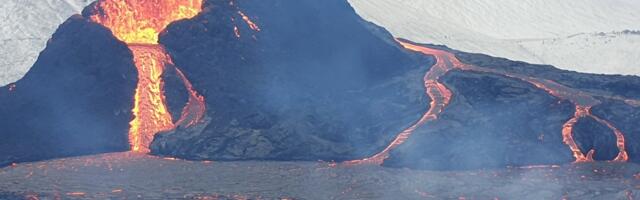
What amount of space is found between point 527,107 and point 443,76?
6.65 metres

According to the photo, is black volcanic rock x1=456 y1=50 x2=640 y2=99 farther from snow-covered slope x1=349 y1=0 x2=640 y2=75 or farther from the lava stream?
snow-covered slope x1=349 y1=0 x2=640 y2=75

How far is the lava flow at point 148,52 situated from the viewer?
226 ft

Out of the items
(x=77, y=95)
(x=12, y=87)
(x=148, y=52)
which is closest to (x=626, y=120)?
(x=148, y=52)

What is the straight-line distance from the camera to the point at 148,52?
70875 millimetres

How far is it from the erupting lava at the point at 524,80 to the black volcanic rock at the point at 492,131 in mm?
629

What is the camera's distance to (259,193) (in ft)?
168

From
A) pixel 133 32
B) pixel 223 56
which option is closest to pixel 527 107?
pixel 223 56

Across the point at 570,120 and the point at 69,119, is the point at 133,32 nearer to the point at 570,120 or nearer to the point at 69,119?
the point at 69,119

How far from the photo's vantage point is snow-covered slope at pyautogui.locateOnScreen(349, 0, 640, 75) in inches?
5753

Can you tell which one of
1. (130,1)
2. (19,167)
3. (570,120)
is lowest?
(19,167)

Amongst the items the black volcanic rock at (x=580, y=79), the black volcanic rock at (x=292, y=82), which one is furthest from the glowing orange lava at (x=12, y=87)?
the black volcanic rock at (x=580, y=79)

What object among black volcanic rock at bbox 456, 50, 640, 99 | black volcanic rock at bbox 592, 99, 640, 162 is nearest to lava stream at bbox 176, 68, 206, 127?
black volcanic rock at bbox 456, 50, 640, 99

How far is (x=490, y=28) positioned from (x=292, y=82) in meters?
112

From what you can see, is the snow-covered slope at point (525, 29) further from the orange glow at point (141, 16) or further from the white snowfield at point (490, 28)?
the orange glow at point (141, 16)
